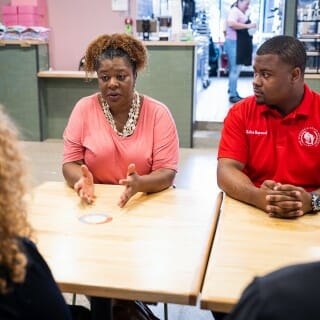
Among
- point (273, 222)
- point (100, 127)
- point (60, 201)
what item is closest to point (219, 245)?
point (273, 222)

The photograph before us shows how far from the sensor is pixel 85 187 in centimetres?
187

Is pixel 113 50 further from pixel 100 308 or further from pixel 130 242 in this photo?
pixel 100 308

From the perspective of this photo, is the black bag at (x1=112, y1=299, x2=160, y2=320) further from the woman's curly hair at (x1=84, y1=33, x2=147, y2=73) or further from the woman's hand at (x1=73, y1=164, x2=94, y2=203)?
the woman's curly hair at (x1=84, y1=33, x2=147, y2=73)

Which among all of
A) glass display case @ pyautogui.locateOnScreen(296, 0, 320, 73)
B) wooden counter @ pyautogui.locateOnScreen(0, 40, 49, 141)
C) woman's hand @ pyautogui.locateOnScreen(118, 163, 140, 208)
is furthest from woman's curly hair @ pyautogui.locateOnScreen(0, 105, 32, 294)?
glass display case @ pyautogui.locateOnScreen(296, 0, 320, 73)

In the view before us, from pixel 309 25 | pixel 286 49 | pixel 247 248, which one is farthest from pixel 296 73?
pixel 309 25

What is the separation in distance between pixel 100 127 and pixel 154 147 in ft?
0.84

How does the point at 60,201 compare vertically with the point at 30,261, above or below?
below

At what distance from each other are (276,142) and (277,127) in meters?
0.06

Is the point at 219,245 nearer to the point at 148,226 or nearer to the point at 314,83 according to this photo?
the point at 148,226

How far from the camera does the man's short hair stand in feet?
6.50

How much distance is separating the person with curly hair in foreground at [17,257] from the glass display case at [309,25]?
213 inches

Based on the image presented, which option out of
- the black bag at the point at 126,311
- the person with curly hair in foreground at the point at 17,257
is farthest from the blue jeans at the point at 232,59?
the person with curly hair in foreground at the point at 17,257

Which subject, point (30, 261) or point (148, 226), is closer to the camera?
point (30, 261)

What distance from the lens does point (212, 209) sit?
175cm
